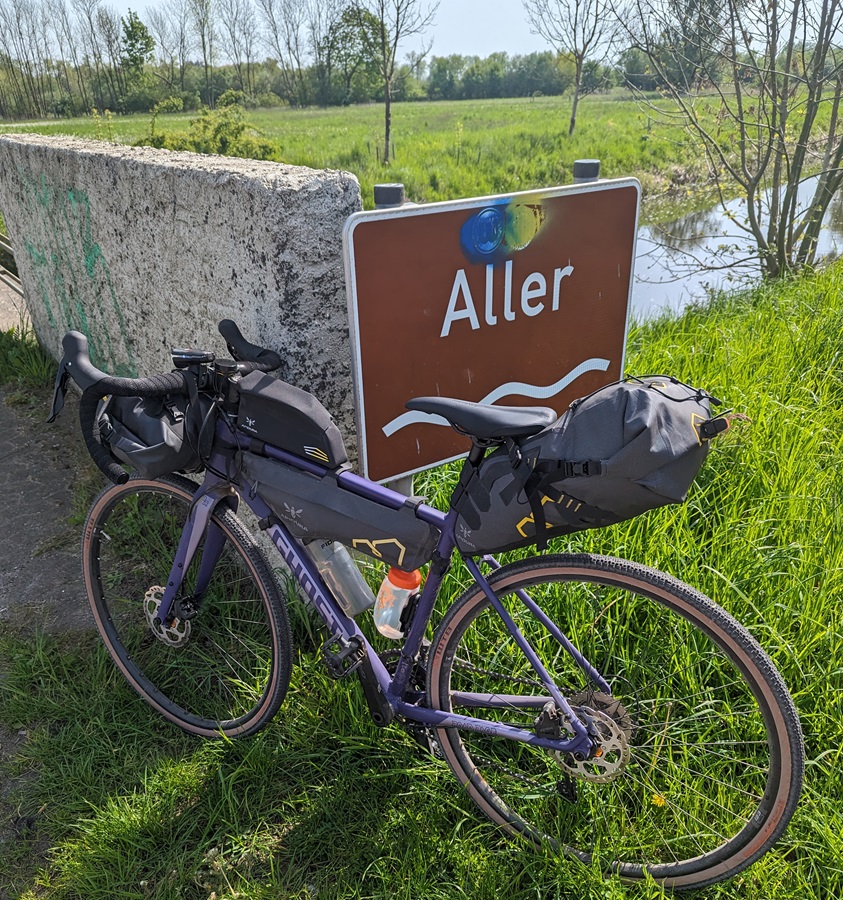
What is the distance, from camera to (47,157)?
358cm

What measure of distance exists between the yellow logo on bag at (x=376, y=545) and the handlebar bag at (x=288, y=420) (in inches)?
7.7

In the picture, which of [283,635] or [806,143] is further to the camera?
[806,143]

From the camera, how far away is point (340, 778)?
200 centimetres

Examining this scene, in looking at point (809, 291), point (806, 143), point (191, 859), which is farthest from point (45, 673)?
point (806, 143)

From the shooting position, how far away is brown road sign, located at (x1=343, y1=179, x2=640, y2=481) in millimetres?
1937

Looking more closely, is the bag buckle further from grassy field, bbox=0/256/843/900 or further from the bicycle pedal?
grassy field, bbox=0/256/843/900

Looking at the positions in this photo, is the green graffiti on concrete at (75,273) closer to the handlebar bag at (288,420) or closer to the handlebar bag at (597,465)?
the handlebar bag at (288,420)

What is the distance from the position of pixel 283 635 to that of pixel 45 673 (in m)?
1.05

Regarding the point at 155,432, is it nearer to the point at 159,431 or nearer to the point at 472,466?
the point at 159,431

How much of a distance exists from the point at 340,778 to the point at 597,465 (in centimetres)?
122

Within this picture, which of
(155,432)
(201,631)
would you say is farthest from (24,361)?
(155,432)

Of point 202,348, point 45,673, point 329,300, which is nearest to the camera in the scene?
point 329,300

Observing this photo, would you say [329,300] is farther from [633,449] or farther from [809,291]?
[809,291]

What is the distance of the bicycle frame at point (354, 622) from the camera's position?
5.41 ft
